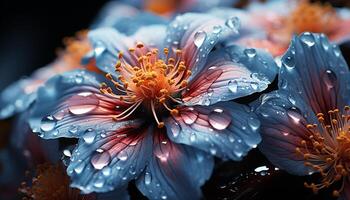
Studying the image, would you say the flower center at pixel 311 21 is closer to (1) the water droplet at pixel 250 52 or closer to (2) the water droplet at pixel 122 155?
(1) the water droplet at pixel 250 52

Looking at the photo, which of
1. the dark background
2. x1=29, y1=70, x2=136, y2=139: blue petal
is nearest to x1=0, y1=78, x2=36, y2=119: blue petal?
x1=29, y1=70, x2=136, y2=139: blue petal

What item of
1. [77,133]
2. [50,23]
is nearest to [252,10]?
[77,133]

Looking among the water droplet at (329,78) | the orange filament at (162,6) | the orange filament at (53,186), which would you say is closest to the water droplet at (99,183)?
the orange filament at (53,186)

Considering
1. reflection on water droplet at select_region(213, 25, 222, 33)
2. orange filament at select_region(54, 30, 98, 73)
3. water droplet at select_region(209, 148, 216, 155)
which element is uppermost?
reflection on water droplet at select_region(213, 25, 222, 33)

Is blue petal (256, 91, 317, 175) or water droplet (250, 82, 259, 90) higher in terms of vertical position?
water droplet (250, 82, 259, 90)

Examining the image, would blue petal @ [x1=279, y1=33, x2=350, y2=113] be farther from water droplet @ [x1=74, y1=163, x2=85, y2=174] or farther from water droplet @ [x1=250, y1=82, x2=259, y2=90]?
water droplet @ [x1=74, y1=163, x2=85, y2=174]

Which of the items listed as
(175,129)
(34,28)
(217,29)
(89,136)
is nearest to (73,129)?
(89,136)
